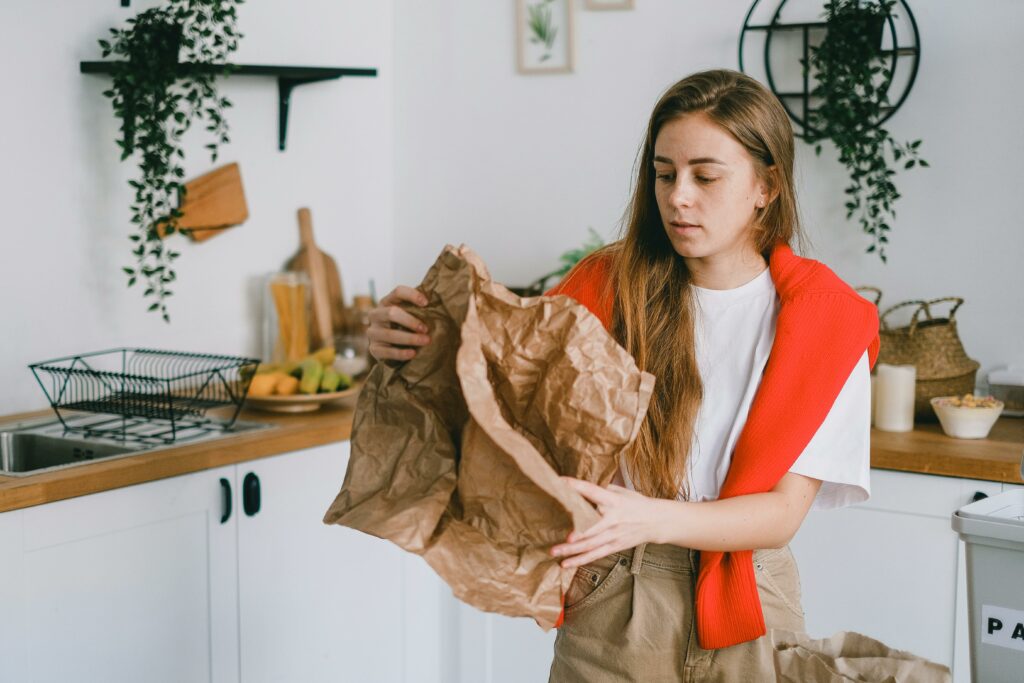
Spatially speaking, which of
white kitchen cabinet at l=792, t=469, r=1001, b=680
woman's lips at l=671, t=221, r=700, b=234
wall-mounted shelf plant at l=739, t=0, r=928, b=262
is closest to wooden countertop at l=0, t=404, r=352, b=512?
woman's lips at l=671, t=221, r=700, b=234

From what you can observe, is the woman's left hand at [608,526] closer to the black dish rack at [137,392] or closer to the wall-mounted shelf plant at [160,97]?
the black dish rack at [137,392]

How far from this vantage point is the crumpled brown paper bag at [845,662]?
3.35 ft

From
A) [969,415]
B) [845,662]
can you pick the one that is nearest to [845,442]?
[845,662]

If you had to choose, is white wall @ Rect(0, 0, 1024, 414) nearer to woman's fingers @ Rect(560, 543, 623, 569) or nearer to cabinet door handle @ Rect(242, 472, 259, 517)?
cabinet door handle @ Rect(242, 472, 259, 517)

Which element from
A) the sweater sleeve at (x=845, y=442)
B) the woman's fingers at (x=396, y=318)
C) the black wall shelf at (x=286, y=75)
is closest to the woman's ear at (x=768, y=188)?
the sweater sleeve at (x=845, y=442)

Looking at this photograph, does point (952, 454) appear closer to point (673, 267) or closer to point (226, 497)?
point (673, 267)

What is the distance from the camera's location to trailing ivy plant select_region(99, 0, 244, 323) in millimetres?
2014

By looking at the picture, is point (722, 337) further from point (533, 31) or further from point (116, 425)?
point (533, 31)

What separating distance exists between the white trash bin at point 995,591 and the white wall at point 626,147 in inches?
52.3

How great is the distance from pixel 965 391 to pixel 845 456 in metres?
1.03

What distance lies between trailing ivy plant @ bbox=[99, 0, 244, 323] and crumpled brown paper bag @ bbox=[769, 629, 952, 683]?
141 cm

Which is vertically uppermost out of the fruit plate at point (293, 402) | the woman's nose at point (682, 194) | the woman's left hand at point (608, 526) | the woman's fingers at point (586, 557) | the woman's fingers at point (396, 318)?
the woman's nose at point (682, 194)

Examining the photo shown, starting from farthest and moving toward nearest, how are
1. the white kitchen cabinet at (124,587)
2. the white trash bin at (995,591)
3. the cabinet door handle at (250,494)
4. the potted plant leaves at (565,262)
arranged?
1. the potted plant leaves at (565,262)
2. the cabinet door handle at (250,494)
3. the white kitchen cabinet at (124,587)
4. the white trash bin at (995,591)

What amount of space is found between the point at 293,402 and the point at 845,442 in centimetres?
129
